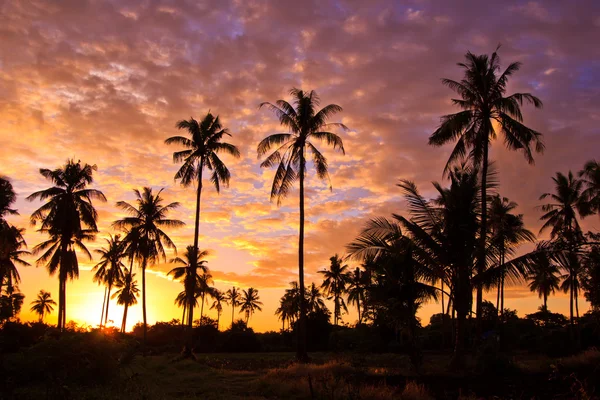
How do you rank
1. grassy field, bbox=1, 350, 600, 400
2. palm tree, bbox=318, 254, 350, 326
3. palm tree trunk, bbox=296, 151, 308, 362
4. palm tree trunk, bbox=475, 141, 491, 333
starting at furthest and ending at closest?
palm tree, bbox=318, 254, 350, 326
palm tree trunk, bbox=296, 151, 308, 362
palm tree trunk, bbox=475, 141, 491, 333
grassy field, bbox=1, 350, 600, 400

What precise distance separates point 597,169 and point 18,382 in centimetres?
3463

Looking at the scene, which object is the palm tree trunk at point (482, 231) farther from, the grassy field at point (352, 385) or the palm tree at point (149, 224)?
the palm tree at point (149, 224)

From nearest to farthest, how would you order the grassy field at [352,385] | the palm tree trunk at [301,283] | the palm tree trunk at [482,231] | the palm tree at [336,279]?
the grassy field at [352,385]
the palm tree trunk at [482,231]
the palm tree trunk at [301,283]
the palm tree at [336,279]

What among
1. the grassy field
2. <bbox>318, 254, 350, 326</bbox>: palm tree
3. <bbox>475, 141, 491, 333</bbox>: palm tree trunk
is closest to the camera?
the grassy field

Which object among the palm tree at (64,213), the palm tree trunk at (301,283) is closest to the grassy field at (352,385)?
the palm tree trunk at (301,283)

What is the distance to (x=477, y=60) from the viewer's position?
22141 mm

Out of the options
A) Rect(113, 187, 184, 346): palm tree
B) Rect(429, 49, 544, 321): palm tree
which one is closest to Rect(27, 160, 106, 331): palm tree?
Rect(113, 187, 184, 346): palm tree

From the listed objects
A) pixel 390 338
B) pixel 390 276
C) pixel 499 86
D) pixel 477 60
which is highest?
pixel 477 60

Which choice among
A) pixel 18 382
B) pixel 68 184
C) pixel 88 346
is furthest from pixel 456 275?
pixel 68 184

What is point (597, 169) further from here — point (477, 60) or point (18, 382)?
point (18, 382)

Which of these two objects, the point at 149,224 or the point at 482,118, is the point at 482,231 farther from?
the point at 149,224

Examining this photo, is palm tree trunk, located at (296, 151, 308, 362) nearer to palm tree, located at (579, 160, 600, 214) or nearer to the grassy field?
the grassy field

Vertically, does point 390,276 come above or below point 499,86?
below

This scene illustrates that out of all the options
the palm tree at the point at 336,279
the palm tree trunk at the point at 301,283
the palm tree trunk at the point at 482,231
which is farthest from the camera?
the palm tree at the point at 336,279
